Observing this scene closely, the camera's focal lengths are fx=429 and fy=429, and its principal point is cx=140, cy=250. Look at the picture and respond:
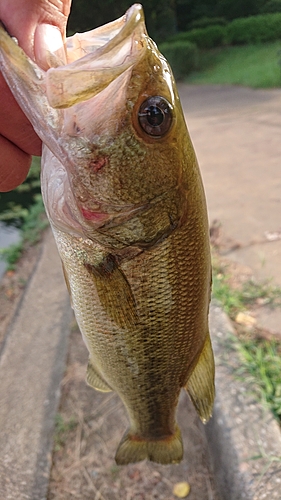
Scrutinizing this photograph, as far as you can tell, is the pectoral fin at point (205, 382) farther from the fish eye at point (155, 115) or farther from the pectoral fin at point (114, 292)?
the fish eye at point (155, 115)

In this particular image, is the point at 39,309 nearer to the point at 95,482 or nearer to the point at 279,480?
the point at 95,482

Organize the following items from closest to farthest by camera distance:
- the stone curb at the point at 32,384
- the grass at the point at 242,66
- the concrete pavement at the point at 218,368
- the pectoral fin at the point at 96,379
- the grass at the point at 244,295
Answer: the pectoral fin at the point at 96,379
the concrete pavement at the point at 218,368
the stone curb at the point at 32,384
the grass at the point at 244,295
the grass at the point at 242,66

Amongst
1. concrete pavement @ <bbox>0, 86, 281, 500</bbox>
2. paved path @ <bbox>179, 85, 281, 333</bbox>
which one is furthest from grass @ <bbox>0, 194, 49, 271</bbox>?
paved path @ <bbox>179, 85, 281, 333</bbox>

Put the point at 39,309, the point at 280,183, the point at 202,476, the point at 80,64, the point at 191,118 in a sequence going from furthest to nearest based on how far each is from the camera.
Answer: the point at 191,118
the point at 280,183
the point at 39,309
the point at 202,476
the point at 80,64

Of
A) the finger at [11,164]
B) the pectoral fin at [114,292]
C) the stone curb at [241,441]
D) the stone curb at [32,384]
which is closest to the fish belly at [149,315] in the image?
the pectoral fin at [114,292]

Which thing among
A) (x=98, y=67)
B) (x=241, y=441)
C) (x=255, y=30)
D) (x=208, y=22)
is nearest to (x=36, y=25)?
(x=98, y=67)

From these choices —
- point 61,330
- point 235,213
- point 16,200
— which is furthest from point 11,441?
point 16,200

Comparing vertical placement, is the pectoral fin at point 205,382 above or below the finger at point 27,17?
below
